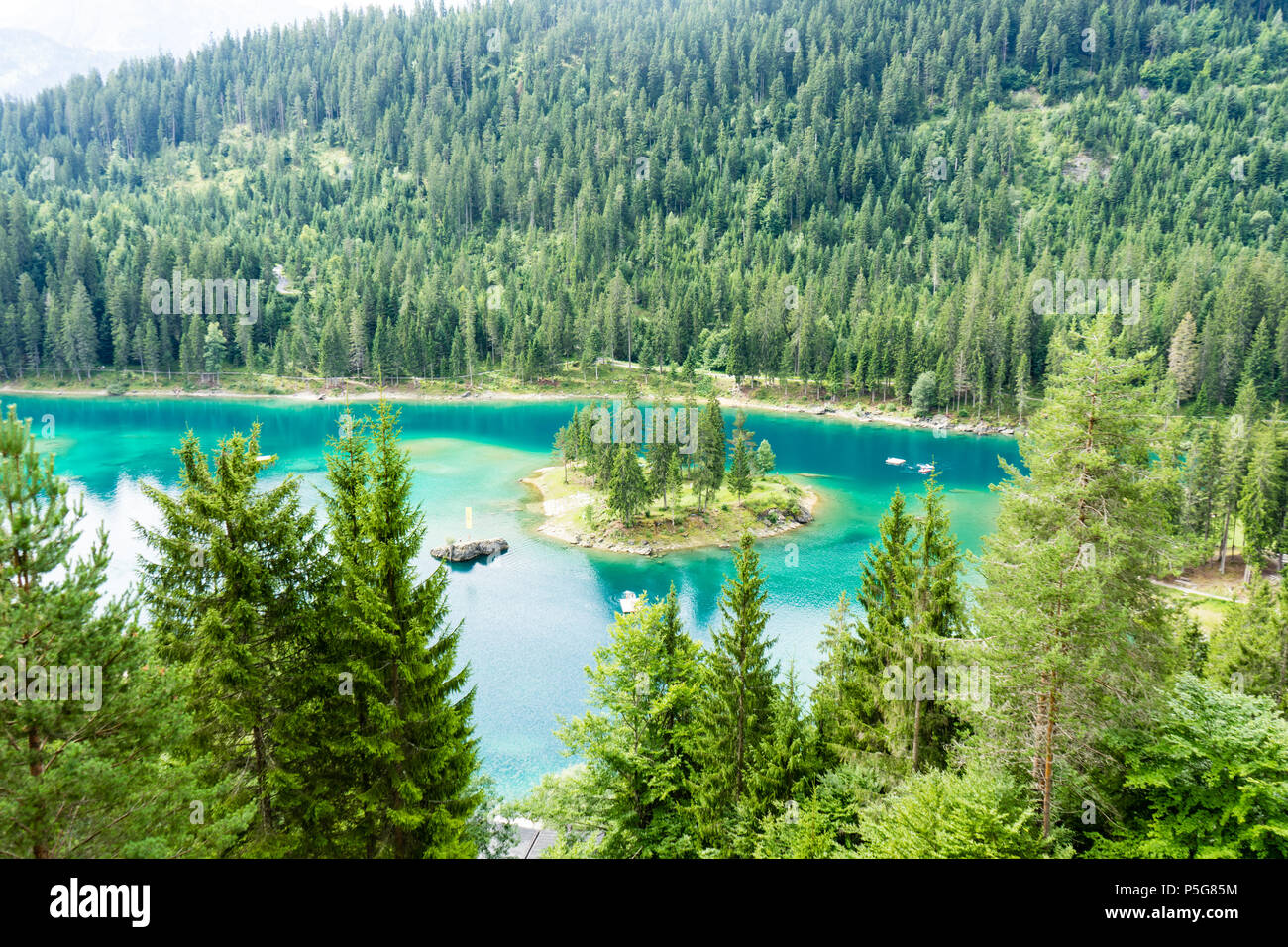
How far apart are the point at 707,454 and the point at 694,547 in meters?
9.95

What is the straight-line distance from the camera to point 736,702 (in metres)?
23.5

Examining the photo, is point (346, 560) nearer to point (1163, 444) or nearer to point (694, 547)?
point (1163, 444)

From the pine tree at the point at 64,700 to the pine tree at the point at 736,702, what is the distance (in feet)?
51.2

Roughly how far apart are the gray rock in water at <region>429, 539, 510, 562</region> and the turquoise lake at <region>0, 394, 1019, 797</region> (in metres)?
1.05

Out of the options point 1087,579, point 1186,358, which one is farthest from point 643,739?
point 1186,358

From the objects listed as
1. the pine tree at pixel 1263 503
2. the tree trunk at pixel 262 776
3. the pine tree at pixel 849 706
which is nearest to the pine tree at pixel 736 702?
the pine tree at pixel 849 706

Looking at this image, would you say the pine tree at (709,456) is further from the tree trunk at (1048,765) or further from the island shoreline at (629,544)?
the tree trunk at (1048,765)

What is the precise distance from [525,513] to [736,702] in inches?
2185

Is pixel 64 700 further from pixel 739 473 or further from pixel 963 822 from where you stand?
pixel 739 473

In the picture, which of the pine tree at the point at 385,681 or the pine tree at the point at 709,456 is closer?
the pine tree at the point at 385,681

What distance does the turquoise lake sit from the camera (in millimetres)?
46031

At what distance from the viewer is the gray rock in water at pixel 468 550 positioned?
63.8 m
